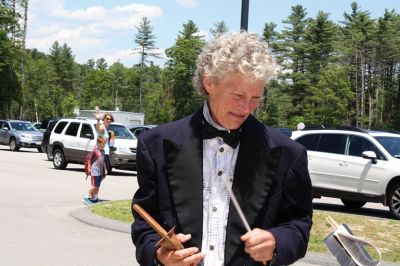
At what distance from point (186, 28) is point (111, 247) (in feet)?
270

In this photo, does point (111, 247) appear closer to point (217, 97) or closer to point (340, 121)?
point (217, 97)

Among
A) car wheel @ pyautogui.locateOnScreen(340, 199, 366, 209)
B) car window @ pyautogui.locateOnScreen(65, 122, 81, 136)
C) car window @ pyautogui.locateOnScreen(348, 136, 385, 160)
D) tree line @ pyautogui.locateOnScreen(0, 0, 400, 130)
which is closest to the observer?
car window @ pyautogui.locateOnScreen(348, 136, 385, 160)

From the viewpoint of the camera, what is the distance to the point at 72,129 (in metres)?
22.0

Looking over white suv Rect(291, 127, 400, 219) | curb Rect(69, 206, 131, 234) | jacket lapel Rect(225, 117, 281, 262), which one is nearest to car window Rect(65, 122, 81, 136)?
white suv Rect(291, 127, 400, 219)

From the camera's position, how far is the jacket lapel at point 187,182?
2342 mm

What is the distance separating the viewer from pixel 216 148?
8.04 ft

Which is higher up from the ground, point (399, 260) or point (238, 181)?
point (238, 181)

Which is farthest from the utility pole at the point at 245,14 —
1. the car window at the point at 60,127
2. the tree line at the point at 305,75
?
the tree line at the point at 305,75

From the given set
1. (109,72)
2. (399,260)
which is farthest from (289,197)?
(109,72)

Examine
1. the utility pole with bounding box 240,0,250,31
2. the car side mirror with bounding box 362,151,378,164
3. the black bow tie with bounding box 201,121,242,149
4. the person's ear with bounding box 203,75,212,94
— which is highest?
the utility pole with bounding box 240,0,250,31

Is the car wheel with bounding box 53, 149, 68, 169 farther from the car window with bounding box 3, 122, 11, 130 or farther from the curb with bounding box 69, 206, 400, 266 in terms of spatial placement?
the car window with bounding box 3, 122, 11, 130

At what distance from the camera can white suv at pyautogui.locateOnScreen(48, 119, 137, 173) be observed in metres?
20.7

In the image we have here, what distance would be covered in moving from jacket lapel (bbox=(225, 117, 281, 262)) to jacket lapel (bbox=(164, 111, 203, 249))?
0.43ft

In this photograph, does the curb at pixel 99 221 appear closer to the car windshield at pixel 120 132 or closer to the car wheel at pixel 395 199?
the car wheel at pixel 395 199
